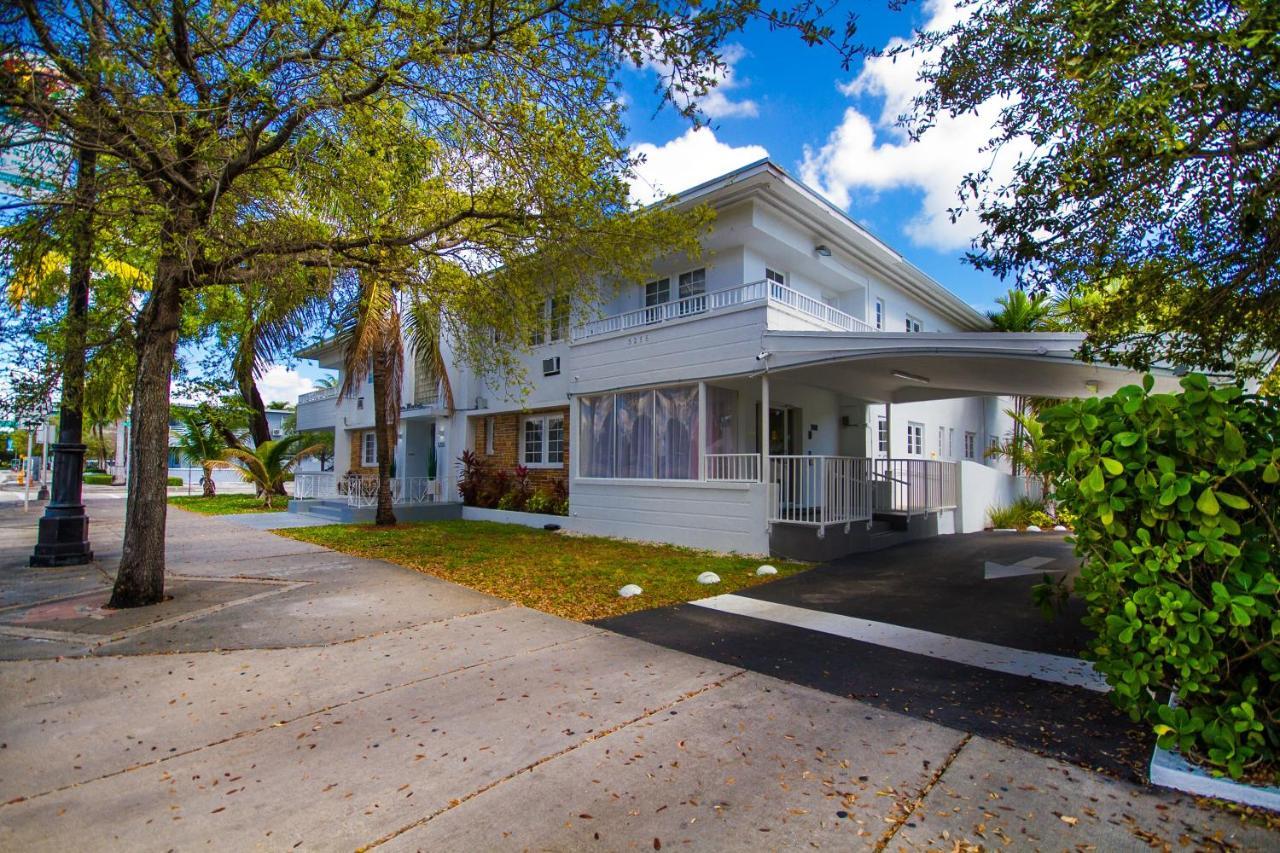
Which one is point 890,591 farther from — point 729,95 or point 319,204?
point 319,204

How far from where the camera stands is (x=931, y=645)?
18.1 feet

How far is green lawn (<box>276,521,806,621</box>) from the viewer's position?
24.2 ft

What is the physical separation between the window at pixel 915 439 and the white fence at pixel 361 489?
43.3ft

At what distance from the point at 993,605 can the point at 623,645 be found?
4.44m

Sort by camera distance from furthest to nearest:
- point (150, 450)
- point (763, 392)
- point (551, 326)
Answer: point (551, 326) < point (763, 392) < point (150, 450)

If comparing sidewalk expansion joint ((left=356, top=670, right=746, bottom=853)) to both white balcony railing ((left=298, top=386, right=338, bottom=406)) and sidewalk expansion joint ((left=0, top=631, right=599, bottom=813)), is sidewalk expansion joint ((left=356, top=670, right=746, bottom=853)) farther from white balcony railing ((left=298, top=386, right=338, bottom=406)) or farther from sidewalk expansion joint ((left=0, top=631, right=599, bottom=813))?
white balcony railing ((left=298, top=386, right=338, bottom=406))

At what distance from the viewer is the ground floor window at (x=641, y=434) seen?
472 inches

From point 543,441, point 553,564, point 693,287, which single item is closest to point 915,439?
point 693,287

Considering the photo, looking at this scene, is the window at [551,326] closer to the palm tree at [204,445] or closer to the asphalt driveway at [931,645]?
the asphalt driveway at [931,645]

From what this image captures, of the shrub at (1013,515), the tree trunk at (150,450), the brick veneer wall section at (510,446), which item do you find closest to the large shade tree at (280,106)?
the tree trunk at (150,450)

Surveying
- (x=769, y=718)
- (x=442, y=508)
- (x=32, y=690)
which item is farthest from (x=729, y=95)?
(x=442, y=508)

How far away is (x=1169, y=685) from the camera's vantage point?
3.19m

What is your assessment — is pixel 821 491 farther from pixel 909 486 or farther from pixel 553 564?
pixel 553 564

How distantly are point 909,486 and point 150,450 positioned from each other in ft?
41.7
